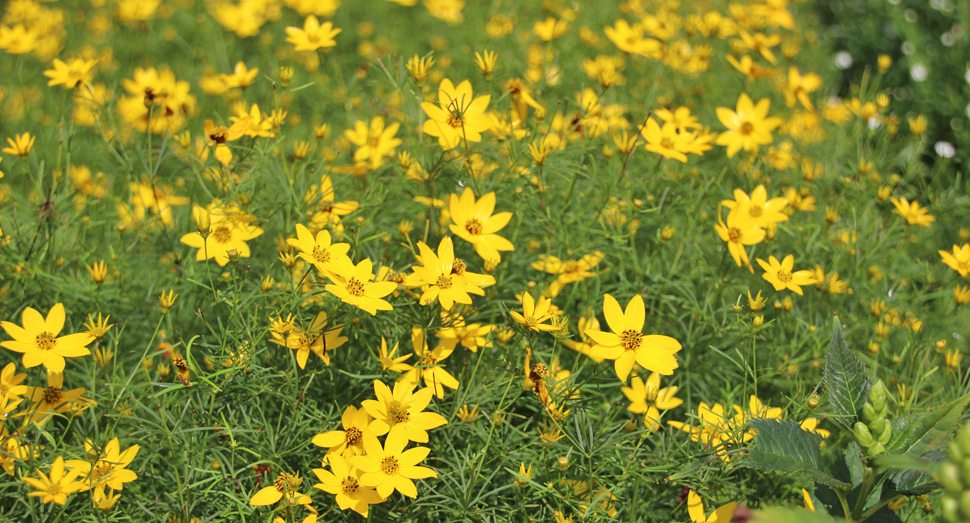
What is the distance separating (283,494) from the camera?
1238 millimetres

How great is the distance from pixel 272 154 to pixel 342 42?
181cm

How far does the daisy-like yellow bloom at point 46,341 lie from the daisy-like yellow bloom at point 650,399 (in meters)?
1.13

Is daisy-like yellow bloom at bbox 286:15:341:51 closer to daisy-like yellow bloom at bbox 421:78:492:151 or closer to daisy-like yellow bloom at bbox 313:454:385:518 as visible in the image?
daisy-like yellow bloom at bbox 421:78:492:151

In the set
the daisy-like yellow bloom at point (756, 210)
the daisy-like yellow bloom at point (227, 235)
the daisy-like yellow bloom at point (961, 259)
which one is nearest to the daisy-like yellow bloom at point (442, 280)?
the daisy-like yellow bloom at point (227, 235)

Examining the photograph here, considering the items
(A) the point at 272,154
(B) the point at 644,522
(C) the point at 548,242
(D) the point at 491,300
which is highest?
(A) the point at 272,154

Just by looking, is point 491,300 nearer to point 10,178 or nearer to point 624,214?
point 624,214

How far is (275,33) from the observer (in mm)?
3465

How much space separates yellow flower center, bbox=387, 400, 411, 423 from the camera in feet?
4.08

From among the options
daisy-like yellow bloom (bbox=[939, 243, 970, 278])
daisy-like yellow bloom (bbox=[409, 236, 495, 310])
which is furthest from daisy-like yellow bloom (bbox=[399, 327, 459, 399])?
daisy-like yellow bloom (bbox=[939, 243, 970, 278])

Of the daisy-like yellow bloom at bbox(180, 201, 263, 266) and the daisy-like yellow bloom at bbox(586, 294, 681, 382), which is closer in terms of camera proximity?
the daisy-like yellow bloom at bbox(586, 294, 681, 382)

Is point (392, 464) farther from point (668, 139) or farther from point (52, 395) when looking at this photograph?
point (668, 139)

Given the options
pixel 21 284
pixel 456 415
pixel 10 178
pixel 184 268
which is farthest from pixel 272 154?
pixel 10 178

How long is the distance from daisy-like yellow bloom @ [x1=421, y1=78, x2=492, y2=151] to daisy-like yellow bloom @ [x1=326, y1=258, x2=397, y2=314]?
0.38 meters

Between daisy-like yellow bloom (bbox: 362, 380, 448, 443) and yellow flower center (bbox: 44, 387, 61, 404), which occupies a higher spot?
daisy-like yellow bloom (bbox: 362, 380, 448, 443)
